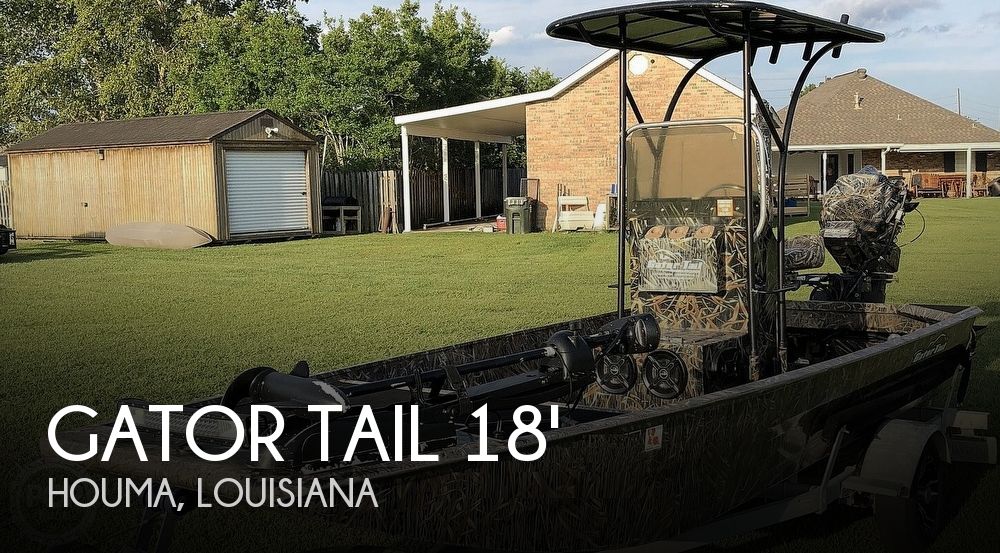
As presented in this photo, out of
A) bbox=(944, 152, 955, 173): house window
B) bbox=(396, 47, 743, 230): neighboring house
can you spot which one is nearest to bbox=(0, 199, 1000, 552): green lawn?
bbox=(396, 47, 743, 230): neighboring house

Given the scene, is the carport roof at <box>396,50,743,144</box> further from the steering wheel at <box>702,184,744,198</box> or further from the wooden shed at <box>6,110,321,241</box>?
the steering wheel at <box>702,184,744,198</box>

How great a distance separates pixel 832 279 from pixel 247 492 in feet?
21.6

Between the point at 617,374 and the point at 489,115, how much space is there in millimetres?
24777

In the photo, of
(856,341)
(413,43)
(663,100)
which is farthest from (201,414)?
(413,43)

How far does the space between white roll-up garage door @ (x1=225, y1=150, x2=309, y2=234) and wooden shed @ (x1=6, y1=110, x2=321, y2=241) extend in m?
0.03

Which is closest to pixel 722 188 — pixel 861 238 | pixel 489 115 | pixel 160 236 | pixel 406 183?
pixel 861 238

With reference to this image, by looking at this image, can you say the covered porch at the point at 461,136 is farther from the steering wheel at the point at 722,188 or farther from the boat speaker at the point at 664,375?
the boat speaker at the point at 664,375

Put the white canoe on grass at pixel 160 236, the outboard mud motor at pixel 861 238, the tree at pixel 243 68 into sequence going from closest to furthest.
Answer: the outboard mud motor at pixel 861 238 < the white canoe on grass at pixel 160 236 < the tree at pixel 243 68

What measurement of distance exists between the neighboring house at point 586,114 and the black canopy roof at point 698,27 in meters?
19.7

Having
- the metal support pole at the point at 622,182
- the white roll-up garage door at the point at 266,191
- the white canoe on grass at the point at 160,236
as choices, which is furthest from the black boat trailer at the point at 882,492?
the white roll-up garage door at the point at 266,191

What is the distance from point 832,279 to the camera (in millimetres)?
8844

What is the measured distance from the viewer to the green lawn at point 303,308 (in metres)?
7.80

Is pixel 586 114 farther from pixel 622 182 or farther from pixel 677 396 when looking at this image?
pixel 677 396

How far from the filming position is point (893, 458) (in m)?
4.98
